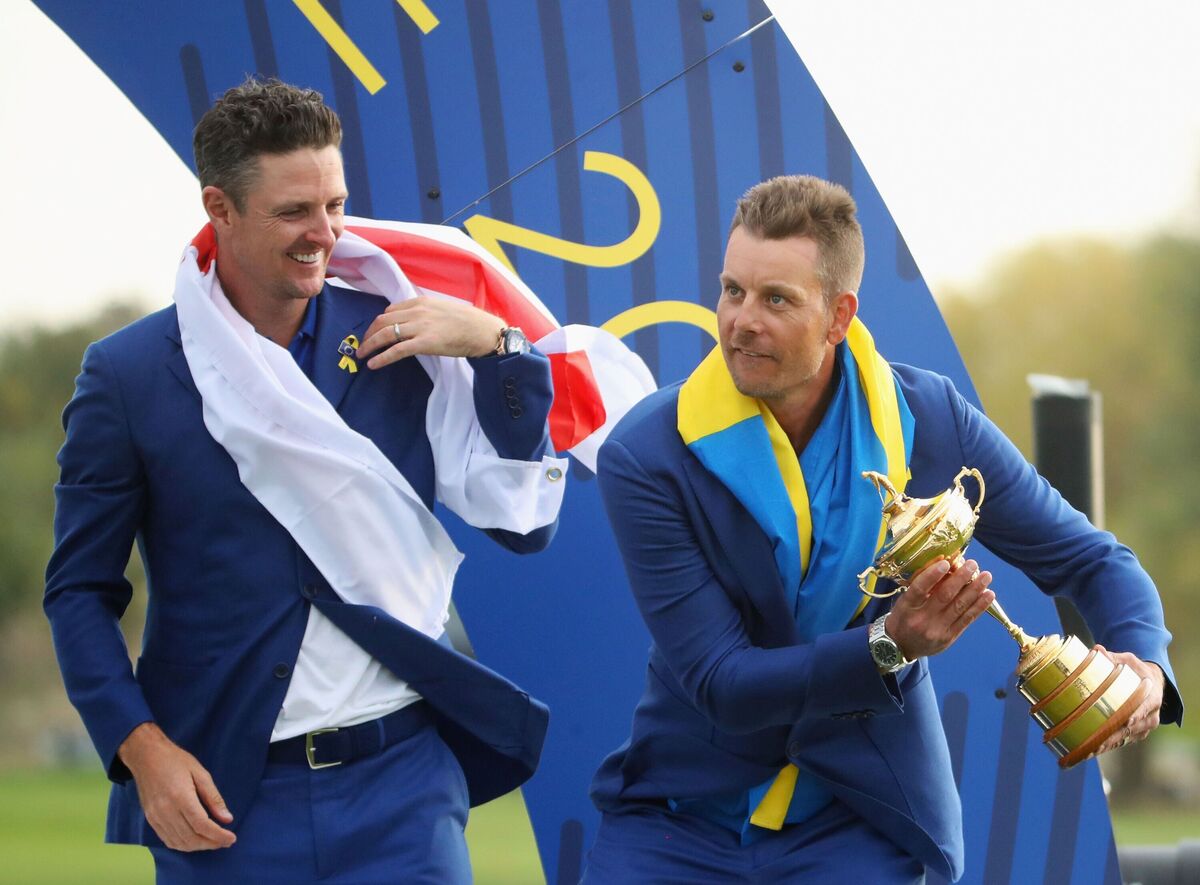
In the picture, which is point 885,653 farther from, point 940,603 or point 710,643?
point 710,643

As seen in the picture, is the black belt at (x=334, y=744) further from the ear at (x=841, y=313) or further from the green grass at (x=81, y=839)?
the green grass at (x=81, y=839)

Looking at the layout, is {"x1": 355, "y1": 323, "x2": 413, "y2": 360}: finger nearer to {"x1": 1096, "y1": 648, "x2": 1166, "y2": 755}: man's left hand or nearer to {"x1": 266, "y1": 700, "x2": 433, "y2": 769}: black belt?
{"x1": 266, "y1": 700, "x2": 433, "y2": 769}: black belt

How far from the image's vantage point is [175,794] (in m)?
2.62

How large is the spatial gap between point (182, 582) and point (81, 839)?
15.1 metres

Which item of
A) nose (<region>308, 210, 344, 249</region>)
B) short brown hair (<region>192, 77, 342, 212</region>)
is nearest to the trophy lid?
nose (<region>308, 210, 344, 249</region>)

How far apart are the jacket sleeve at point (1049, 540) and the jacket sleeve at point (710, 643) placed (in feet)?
1.33

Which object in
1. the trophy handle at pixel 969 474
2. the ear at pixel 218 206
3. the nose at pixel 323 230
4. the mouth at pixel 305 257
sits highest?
the ear at pixel 218 206

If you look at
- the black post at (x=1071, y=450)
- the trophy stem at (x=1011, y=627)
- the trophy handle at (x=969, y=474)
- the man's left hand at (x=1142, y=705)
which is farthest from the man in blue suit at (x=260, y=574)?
the black post at (x=1071, y=450)

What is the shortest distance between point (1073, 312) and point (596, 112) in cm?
2130

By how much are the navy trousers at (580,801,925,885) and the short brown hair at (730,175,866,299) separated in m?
0.81

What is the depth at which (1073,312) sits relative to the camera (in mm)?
23922

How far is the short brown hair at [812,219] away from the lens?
101 inches

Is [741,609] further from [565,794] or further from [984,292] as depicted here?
[984,292]

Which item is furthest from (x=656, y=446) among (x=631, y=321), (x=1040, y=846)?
(x=1040, y=846)
